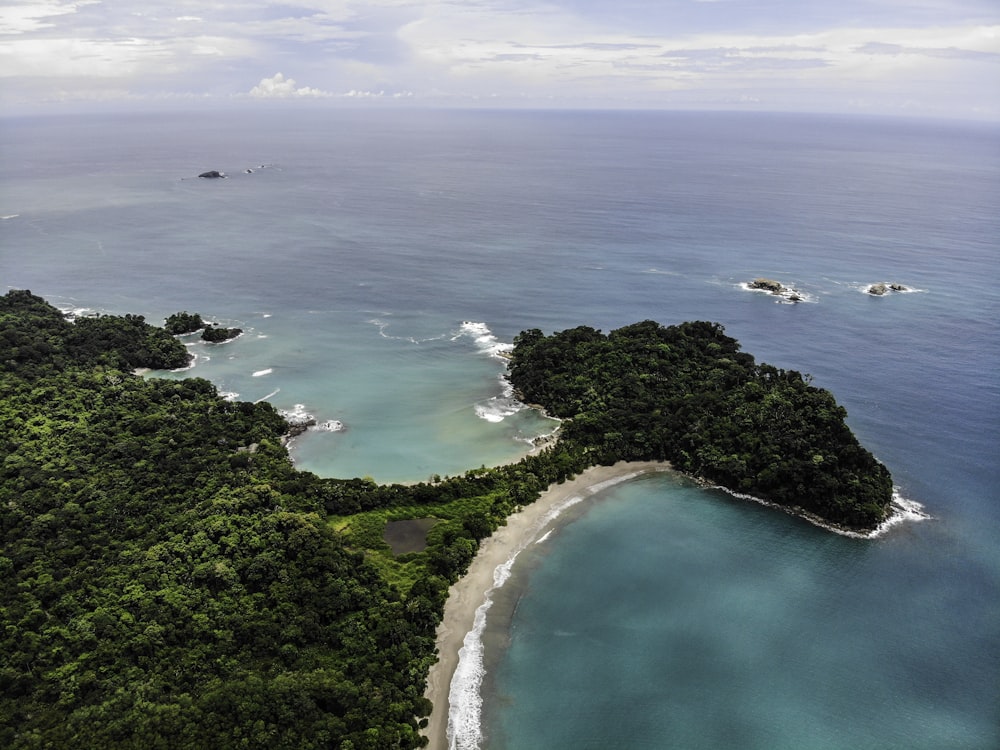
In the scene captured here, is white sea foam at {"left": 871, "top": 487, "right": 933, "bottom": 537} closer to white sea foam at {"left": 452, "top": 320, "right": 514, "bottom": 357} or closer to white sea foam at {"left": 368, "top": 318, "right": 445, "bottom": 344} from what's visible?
white sea foam at {"left": 452, "top": 320, "right": 514, "bottom": 357}

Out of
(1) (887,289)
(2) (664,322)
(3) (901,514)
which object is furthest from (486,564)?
(1) (887,289)

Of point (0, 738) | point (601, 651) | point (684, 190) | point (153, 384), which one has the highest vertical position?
point (684, 190)

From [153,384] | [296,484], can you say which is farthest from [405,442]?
[153,384]

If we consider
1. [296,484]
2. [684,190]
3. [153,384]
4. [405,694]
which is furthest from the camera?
[684,190]

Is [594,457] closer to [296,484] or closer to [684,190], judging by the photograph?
[296,484]

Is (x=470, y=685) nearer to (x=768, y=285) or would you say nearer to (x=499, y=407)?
(x=499, y=407)

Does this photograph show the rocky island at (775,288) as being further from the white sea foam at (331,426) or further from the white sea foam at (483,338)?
the white sea foam at (331,426)

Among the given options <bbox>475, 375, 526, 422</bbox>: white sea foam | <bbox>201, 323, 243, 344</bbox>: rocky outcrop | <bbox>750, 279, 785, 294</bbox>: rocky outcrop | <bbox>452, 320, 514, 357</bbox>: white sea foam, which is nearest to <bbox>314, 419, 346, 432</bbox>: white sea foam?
<bbox>475, 375, 526, 422</bbox>: white sea foam
